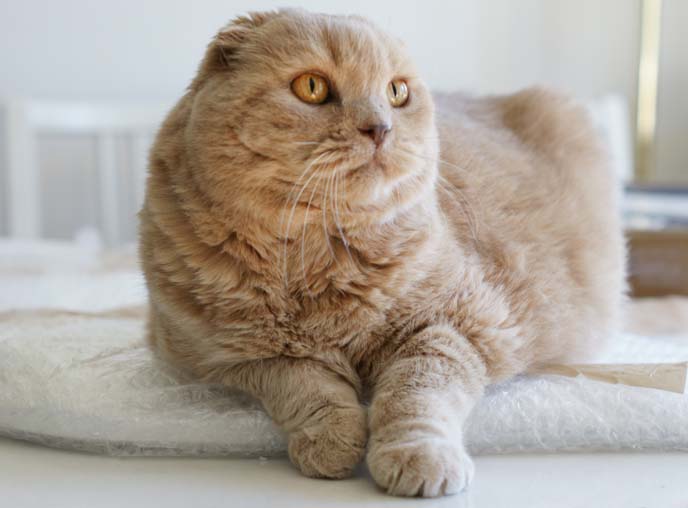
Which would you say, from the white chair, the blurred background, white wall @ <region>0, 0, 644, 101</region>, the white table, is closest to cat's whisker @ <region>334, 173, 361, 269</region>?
the white table

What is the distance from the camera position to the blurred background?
271 cm

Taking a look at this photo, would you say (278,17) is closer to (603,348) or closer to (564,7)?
(603,348)

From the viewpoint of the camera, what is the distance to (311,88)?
35.4 inches

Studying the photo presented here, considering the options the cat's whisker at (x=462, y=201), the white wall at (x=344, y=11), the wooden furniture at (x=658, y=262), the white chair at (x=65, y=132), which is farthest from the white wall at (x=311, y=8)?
the cat's whisker at (x=462, y=201)

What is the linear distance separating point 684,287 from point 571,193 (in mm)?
623

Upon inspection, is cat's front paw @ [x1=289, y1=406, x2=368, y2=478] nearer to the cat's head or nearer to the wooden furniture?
the cat's head

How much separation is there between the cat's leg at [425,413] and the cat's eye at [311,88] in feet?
0.86

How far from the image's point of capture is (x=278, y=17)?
0.97 meters

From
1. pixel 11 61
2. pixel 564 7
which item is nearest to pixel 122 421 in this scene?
pixel 11 61

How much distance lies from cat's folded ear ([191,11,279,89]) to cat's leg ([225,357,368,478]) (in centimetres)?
32

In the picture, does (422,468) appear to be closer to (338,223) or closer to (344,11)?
(338,223)

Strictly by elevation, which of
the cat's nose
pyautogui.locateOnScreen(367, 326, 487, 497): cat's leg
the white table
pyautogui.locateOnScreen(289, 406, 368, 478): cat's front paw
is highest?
the cat's nose

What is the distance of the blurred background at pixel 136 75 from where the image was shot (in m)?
2.71

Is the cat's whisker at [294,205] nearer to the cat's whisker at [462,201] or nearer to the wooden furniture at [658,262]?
the cat's whisker at [462,201]
